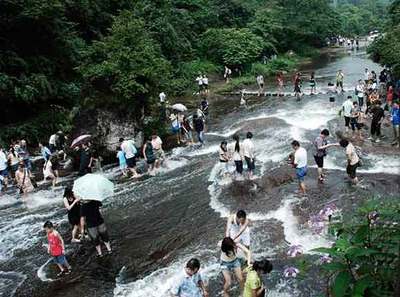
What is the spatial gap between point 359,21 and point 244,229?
9845 cm

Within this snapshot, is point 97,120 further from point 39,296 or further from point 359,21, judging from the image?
point 359,21

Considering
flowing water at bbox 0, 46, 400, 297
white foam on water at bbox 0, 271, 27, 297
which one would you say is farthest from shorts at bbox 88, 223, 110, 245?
white foam on water at bbox 0, 271, 27, 297

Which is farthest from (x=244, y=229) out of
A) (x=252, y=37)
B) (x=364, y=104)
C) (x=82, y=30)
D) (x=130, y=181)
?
(x=252, y=37)

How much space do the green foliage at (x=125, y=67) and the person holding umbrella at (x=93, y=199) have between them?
9.50 meters

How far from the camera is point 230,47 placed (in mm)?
41875

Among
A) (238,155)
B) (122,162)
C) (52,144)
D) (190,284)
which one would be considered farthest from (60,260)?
(52,144)

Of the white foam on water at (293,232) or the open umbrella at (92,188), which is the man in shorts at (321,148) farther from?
the open umbrella at (92,188)

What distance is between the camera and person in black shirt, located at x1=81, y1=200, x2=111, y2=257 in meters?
10.9

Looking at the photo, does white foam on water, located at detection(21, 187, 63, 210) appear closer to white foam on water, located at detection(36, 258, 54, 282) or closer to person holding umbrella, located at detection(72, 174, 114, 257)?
white foam on water, located at detection(36, 258, 54, 282)

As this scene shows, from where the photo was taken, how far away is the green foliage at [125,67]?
20359 mm

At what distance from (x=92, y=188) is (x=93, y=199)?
239 millimetres

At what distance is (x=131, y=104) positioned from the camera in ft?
68.1

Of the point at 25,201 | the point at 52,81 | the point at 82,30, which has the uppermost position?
the point at 82,30

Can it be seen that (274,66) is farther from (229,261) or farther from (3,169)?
(229,261)
